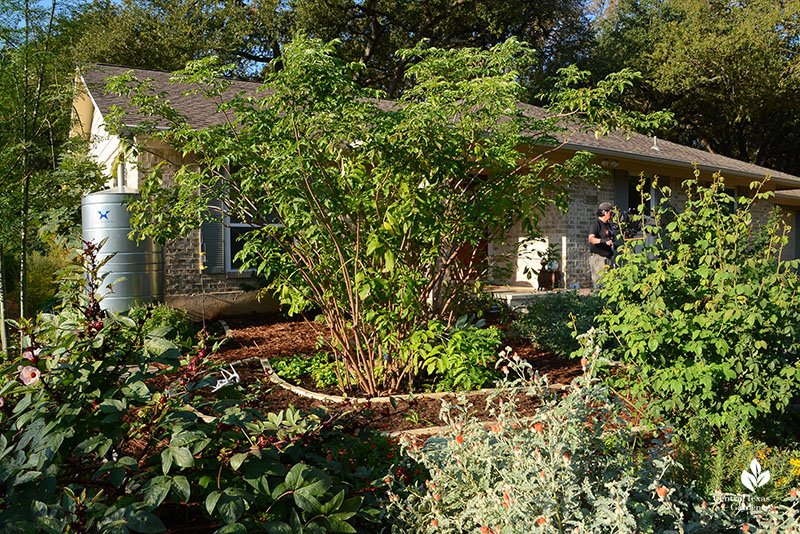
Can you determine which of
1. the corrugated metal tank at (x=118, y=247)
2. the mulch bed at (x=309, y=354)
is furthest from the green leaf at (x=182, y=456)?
the corrugated metal tank at (x=118, y=247)

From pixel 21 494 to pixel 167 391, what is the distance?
22.7 inches

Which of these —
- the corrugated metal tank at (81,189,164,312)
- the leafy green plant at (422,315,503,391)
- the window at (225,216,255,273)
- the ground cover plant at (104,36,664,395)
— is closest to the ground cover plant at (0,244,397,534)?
the ground cover plant at (104,36,664,395)

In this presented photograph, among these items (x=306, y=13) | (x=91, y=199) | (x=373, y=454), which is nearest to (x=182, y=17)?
(x=306, y=13)

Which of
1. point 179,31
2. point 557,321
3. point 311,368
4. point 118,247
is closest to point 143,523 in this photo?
point 311,368

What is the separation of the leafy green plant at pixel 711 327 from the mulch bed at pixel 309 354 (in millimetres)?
950

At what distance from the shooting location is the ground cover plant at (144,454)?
1.85 m

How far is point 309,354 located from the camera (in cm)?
693

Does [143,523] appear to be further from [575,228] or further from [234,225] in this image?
[575,228]

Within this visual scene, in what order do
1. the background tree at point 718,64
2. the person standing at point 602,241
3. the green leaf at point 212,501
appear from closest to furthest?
the green leaf at point 212,501
the person standing at point 602,241
the background tree at point 718,64

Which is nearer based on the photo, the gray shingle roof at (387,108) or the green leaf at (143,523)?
the green leaf at (143,523)

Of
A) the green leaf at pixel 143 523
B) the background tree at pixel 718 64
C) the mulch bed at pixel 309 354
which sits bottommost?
the mulch bed at pixel 309 354

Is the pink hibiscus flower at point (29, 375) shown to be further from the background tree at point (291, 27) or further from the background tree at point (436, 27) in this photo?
the background tree at point (291, 27)

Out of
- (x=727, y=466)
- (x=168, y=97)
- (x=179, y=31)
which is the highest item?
(x=179, y=31)

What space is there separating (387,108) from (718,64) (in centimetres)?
1573
